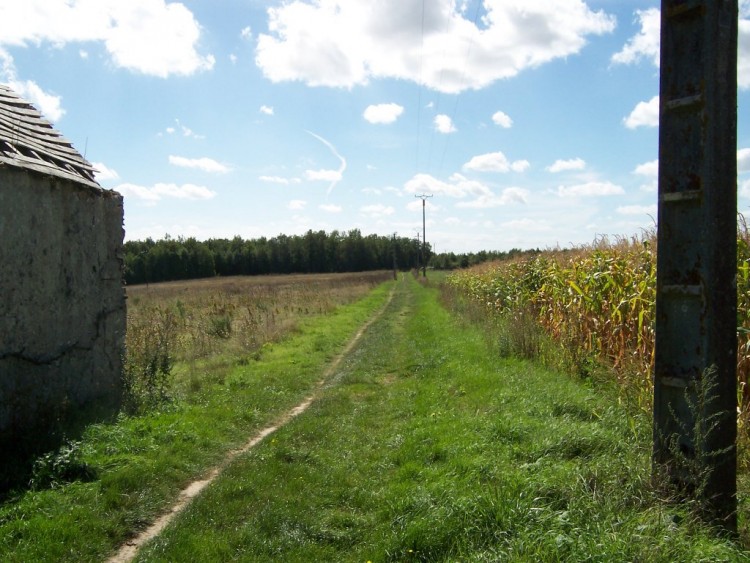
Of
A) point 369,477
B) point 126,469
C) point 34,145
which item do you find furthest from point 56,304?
point 369,477

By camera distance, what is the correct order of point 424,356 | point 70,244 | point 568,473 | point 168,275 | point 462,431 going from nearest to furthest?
1. point 568,473
2. point 462,431
3. point 70,244
4. point 424,356
5. point 168,275

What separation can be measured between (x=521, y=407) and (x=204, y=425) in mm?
4116

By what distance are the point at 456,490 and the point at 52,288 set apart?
5.58 metres

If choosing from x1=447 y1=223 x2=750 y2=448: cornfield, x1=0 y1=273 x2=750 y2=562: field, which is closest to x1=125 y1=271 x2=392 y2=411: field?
x1=0 y1=273 x2=750 y2=562: field

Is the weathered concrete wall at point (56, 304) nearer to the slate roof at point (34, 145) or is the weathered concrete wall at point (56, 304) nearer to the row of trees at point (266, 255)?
the slate roof at point (34, 145)

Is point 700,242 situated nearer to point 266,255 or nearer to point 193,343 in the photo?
point 193,343

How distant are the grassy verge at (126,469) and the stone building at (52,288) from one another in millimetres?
667

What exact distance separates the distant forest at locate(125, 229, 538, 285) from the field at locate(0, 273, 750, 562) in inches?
2201

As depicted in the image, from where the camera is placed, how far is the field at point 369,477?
13.1ft

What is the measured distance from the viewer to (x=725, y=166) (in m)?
3.68

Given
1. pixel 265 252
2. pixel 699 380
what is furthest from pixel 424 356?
pixel 265 252

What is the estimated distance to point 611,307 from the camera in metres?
8.70

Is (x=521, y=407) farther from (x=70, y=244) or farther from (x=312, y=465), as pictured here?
(x=70, y=244)

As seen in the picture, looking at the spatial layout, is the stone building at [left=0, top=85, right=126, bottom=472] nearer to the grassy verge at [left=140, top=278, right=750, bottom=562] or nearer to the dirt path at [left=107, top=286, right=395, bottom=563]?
the dirt path at [left=107, top=286, right=395, bottom=563]
